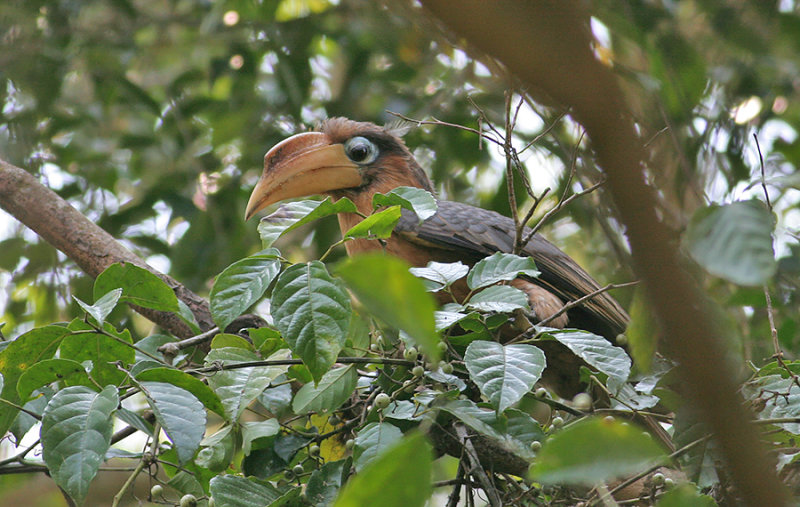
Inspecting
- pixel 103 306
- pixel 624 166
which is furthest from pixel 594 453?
pixel 103 306

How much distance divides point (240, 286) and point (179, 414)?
1.04ft

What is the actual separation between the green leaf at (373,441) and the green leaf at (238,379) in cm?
26

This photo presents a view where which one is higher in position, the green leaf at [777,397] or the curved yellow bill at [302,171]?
the curved yellow bill at [302,171]

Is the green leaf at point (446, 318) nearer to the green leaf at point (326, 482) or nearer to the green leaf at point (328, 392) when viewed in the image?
the green leaf at point (328, 392)

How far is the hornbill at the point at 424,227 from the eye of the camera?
305 centimetres

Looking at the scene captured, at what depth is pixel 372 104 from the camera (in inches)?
188

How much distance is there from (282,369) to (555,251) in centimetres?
178

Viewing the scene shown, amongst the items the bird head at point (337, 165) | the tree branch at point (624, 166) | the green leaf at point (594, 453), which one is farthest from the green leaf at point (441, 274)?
the bird head at point (337, 165)

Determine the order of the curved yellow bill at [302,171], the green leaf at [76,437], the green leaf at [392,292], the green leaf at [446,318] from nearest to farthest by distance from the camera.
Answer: the green leaf at [392,292], the green leaf at [76,437], the green leaf at [446,318], the curved yellow bill at [302,171]

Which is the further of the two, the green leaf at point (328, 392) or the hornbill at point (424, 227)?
the hornbill at point (424, 227)

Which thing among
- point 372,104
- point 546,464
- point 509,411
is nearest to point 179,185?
point 372,104

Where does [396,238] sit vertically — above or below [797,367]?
above

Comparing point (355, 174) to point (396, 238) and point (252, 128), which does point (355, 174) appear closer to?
point (396, 238)

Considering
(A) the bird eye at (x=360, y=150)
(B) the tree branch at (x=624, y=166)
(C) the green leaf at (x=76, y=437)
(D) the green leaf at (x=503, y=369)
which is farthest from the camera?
(A) the bird eye at (x=360, y=150)
